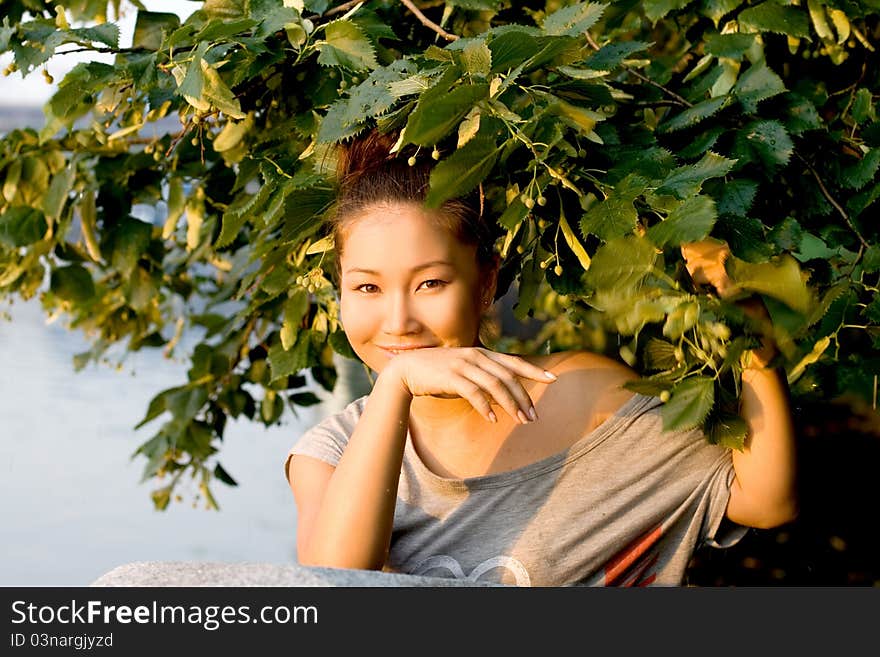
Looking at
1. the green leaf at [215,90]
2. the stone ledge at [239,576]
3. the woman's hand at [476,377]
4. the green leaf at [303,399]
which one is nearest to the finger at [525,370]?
the woman's hand at [476,377]

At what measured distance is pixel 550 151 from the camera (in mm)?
1060

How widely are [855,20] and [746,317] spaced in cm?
64

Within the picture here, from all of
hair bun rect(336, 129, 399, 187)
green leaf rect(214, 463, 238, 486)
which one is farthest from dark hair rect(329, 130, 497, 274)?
green leaf rect(214, 463, 238, 486)

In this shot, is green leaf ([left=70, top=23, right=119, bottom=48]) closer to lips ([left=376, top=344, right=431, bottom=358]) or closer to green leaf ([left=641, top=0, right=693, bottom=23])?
lips ([left=376, top=344, right=431, bottom=358])

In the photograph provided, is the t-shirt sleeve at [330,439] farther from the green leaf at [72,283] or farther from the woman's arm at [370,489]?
the green leaf at [72,283]

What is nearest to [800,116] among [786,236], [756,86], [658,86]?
[756,86]

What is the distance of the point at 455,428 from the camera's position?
1.34 metres

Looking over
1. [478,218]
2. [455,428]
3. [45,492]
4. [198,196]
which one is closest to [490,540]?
[455,428]

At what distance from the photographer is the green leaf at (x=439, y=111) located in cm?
97

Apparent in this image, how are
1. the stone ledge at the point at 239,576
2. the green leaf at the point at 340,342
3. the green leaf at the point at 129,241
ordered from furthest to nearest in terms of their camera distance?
the green leaf at the point at 129,241 → the green leaf at the point at 340,342 → the stone ledge at the point at 239,576

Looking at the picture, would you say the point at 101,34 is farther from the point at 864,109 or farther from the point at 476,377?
the point at 864,109

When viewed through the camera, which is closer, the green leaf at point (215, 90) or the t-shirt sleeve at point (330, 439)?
the green leaf at point (215, 90)

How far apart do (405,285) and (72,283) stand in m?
1.02
